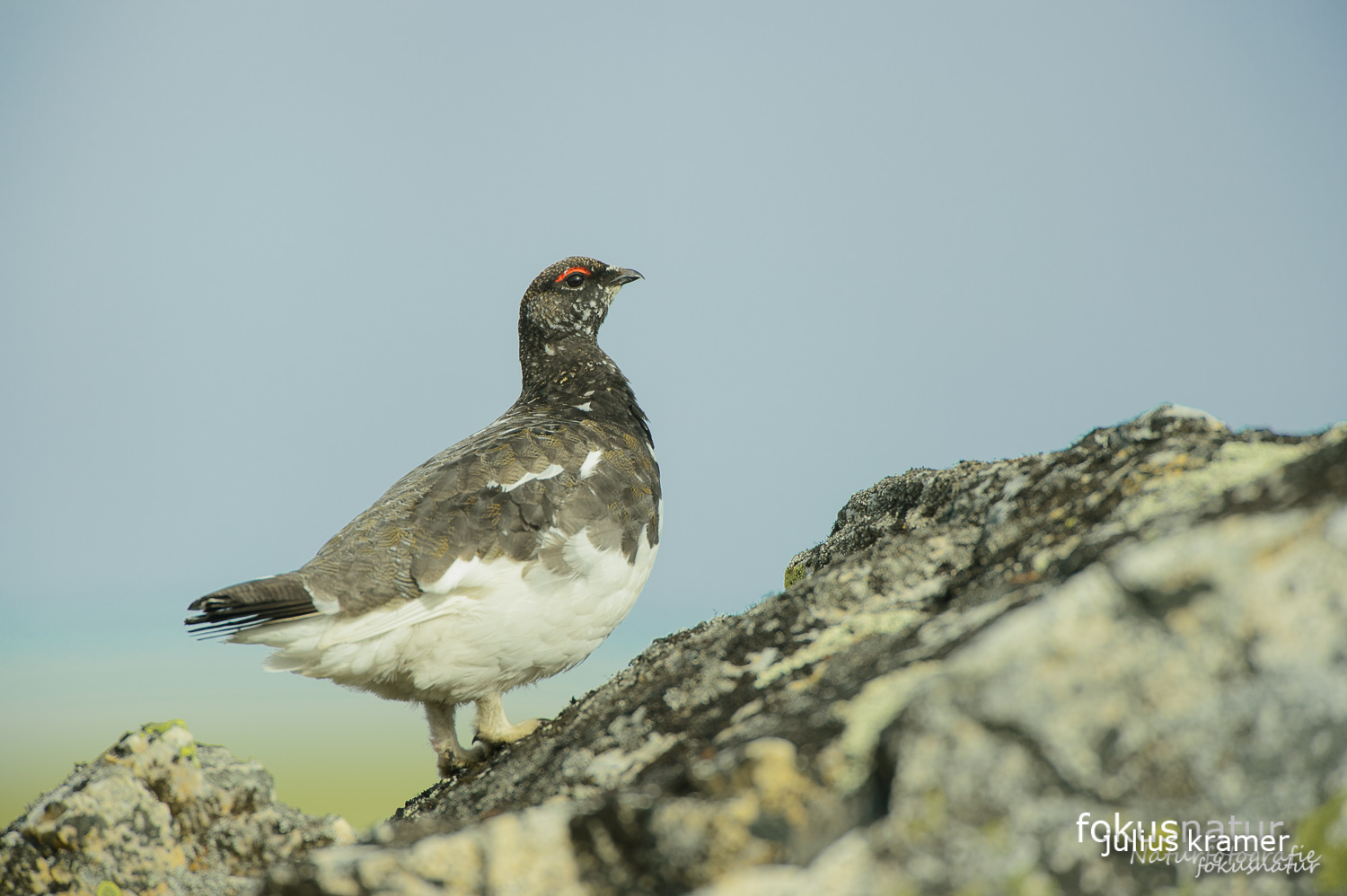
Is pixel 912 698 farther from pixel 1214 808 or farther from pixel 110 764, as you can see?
pixel 110 764

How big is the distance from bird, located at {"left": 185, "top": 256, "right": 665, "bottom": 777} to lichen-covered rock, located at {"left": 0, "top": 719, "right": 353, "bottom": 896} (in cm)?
51

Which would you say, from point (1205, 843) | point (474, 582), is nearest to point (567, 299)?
point (474, 582)

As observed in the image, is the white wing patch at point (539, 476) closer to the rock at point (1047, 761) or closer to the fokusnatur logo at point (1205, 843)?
the rock at point (1047, 761)

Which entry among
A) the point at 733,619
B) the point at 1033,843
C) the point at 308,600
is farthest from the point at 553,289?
the point at 1033,843

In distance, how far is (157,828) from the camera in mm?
3518

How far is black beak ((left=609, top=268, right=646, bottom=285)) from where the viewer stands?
6473 mm

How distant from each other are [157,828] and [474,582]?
4.80 feet

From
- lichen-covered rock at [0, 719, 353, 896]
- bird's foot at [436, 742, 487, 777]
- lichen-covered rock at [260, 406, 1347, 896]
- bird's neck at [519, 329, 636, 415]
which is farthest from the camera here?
bird's neck at [519, 329, 636, 415]

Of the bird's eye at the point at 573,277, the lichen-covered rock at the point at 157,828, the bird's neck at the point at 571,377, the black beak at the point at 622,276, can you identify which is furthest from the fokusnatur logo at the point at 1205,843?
the black beak at the point at 622,276

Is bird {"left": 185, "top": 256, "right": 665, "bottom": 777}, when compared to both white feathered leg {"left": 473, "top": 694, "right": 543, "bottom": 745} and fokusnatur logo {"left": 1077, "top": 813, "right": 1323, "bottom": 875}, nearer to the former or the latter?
white feathered leg {"left": 473, "top": 694, "right": 543, "bottom": 745}

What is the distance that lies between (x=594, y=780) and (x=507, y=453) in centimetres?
217

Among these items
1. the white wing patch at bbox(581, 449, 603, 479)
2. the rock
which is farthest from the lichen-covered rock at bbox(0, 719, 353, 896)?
the white wing patch at bbox(581, 449, 603, 479)

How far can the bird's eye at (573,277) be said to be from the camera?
629 cm

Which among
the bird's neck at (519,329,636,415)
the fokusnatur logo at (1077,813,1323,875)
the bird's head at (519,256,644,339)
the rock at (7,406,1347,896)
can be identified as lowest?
the fokusnatur logo at (1077,813,1323,875)
